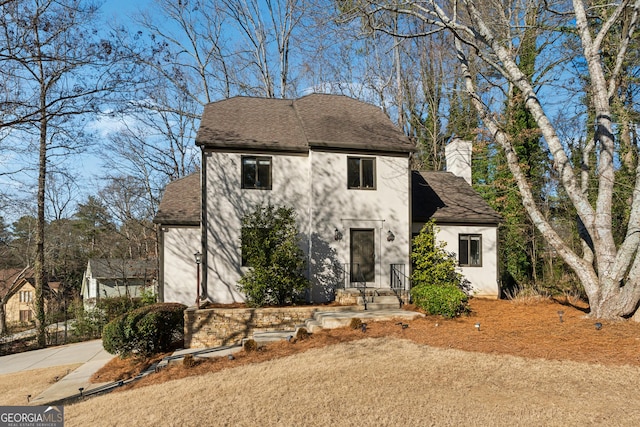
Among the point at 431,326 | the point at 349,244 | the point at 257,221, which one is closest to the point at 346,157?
the point at 349,244

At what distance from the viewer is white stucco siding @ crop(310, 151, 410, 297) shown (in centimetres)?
1220

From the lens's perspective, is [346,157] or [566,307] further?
[346,157]

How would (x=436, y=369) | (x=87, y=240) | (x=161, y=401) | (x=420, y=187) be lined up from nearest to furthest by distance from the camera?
(x=161, y=401), (x=436, y=369), (x=420, y=187), (x=87, y=240)

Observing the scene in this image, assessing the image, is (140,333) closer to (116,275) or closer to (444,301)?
(444,301)

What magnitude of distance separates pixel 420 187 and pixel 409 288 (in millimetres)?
5260

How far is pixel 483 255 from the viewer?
47.6 feet

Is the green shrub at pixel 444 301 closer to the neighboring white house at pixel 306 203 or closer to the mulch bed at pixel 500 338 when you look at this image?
the mulch bed at pixel 500 338

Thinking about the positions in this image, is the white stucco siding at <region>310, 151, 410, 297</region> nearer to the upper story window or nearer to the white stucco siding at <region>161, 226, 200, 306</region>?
the upper story window

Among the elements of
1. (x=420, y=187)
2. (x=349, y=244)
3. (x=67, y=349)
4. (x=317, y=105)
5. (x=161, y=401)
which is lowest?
(x=67, y=349)

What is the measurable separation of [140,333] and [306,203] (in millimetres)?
6043

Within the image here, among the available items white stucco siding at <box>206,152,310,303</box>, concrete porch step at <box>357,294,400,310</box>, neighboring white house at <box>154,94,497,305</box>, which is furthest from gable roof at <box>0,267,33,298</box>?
concrete porch step at <box>357,294,400,310</box>

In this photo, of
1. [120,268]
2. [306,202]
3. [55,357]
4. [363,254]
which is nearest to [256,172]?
[306,202]

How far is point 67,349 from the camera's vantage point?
1386 centimetres

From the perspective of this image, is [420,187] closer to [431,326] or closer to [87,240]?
[431,326]
